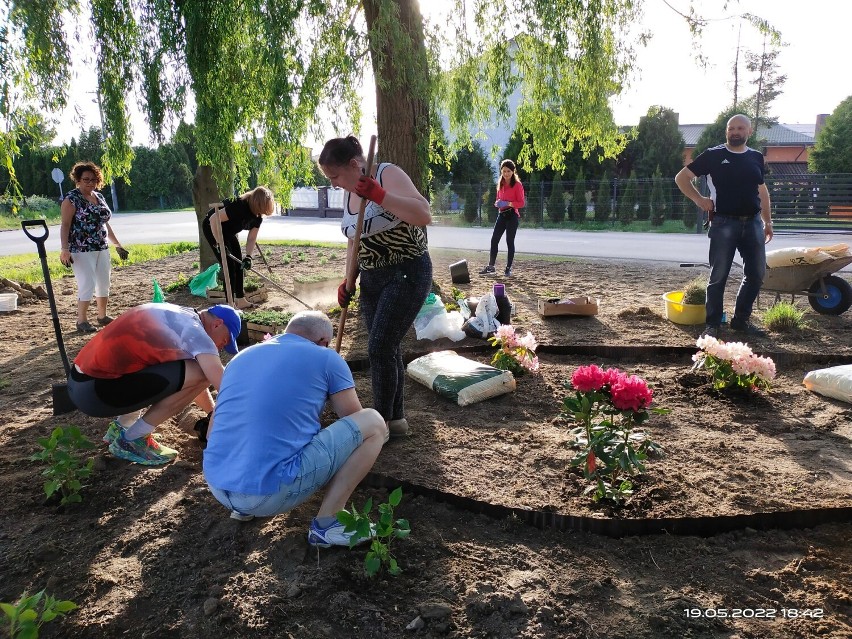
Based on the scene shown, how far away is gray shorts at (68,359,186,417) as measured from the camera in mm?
3180

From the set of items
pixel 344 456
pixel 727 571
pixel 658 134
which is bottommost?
pixel 727 571

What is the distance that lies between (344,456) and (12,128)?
520 cm

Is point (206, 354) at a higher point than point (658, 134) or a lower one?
lower

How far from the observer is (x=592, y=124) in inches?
287

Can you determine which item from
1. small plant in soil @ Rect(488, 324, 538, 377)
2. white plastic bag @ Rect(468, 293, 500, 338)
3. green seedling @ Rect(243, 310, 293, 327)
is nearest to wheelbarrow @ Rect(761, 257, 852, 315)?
white plastic bag @ Rect(468, 293, 500, 338)

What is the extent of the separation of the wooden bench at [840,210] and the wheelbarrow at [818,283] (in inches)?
682

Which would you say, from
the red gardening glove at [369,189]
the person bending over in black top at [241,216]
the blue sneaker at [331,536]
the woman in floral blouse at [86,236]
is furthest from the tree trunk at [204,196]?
the blue sneaker at [331,536]

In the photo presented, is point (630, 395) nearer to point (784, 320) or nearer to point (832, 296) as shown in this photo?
point (784, 320)

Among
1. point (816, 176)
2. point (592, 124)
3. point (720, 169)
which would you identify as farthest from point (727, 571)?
point (816, 176)

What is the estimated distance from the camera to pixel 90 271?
6461 millimetres

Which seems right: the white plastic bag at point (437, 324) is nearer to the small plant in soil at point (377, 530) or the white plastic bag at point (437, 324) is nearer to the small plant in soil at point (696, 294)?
the small plant in soil at point (696, 294)

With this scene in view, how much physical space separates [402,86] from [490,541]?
4763 millimetres

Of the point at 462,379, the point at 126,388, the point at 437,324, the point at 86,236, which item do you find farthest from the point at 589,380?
the point at 86,236

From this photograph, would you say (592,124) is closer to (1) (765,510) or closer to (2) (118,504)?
(1) (765,510)
